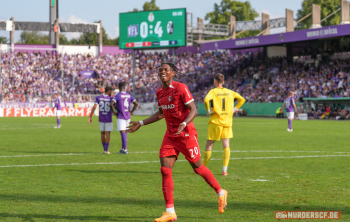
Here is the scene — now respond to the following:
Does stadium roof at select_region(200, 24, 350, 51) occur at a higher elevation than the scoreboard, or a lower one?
lower

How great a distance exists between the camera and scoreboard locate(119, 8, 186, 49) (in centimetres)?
4934

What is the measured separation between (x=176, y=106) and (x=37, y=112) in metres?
45.2

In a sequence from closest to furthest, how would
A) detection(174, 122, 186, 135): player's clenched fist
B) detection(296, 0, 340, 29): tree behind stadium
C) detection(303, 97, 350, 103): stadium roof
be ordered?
detection(174, 122, 186, 135): player's clenched fist
detection(303, 97, 350, 103): stadium roof
detection(296, 0, 340, 29): tree behind stadium

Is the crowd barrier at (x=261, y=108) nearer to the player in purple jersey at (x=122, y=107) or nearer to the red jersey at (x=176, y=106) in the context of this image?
the player in purple jersey at (x=122, y=107)

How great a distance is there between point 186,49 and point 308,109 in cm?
2790

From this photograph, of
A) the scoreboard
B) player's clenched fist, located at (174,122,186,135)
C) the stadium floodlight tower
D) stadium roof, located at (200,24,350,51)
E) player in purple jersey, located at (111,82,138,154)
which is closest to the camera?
player's clenched fist, located at (174,122,186,135)

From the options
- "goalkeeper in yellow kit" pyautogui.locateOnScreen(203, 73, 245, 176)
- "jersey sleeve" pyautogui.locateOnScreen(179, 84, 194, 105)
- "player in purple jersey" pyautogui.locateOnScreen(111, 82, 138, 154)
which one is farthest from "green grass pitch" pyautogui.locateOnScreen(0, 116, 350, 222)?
"jersey sleeve" pyautogui.locateOnScreen(179, 84, 194, 105)

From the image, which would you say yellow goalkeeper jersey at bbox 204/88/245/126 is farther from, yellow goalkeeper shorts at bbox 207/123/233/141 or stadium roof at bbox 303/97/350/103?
stadium roof at bbox 303/97/350/103

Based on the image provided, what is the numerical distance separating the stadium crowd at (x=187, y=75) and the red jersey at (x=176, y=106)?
1346 inches

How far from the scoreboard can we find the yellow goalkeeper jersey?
39.9 m

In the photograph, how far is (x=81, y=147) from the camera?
16.3m

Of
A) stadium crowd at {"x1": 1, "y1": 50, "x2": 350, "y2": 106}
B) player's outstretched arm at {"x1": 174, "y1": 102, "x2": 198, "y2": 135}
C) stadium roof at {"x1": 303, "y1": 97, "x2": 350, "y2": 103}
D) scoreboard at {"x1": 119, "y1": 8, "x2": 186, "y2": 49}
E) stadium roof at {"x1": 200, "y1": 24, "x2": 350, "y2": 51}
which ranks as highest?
scoreboard at {"x1": 119, "y1": 8, "x2": 186, "y2": 49}

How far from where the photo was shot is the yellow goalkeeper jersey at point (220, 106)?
9766mm

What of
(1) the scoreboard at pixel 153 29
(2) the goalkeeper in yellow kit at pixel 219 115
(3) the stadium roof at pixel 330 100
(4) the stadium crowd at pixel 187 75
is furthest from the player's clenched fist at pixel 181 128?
(1) the scoreboard at pixel 153 29
